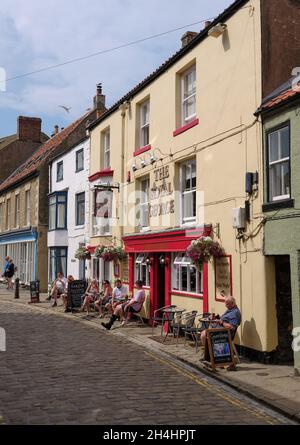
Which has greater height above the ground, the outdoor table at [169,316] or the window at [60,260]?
the window at [60,260]

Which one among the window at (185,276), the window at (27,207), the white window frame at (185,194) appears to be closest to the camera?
the window at (185,276)

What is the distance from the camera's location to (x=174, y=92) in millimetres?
15148

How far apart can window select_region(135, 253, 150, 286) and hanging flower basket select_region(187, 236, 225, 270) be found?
431cm

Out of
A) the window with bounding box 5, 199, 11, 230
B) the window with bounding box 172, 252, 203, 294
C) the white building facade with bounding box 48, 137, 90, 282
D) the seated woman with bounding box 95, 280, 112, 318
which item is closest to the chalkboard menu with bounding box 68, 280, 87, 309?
the seated woman with bounding box 95, 280, 112, 318

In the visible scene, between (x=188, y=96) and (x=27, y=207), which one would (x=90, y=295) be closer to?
(x=188, y=96)

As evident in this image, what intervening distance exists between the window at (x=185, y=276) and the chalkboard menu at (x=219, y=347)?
3.40 meters

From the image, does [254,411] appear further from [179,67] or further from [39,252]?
[39,252]

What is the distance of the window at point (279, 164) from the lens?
33.4 feet

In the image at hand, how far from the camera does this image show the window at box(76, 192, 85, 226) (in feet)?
78.7

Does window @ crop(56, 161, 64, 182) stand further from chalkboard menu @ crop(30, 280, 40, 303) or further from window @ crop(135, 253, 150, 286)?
window @ crop(135, 253, 150, 286)

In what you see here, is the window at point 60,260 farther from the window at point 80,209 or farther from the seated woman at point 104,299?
the seated woman at point 104,299

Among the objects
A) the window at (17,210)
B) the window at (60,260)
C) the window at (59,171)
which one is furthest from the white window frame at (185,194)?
the window at (17,210)

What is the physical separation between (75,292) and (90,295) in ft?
3.04
